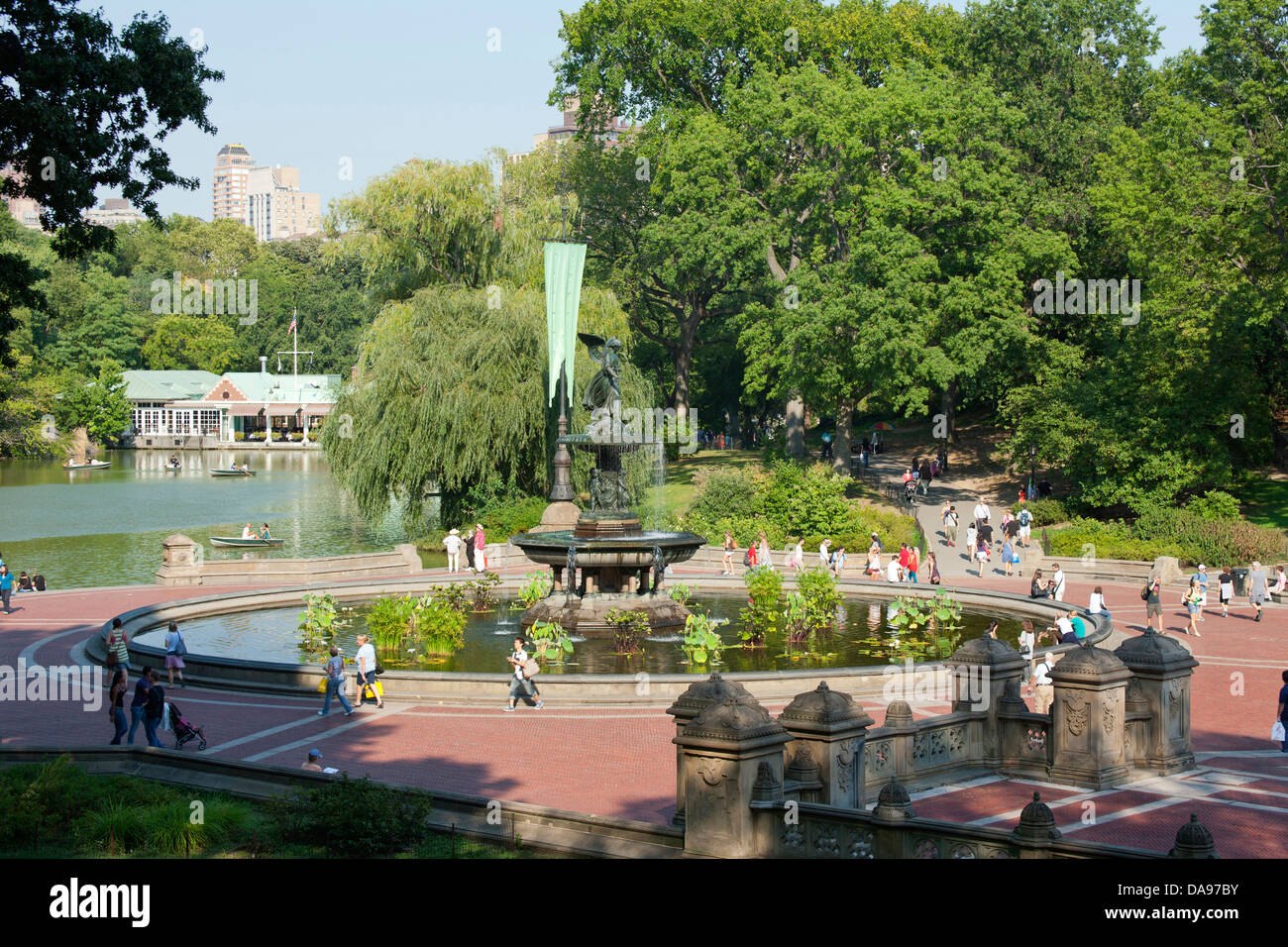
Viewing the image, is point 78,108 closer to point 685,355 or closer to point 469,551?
point 469,551

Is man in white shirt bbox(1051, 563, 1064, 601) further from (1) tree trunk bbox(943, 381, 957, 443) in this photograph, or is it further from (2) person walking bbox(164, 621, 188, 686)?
(1) tree trunk bbox(943, 381, 957, 443)

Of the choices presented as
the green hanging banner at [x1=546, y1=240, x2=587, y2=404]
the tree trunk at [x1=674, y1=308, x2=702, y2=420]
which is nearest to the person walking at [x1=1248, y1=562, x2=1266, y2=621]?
the green hanging banner at [x1=546, y1=240, x2=587, y2=404]

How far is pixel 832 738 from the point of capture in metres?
13.2

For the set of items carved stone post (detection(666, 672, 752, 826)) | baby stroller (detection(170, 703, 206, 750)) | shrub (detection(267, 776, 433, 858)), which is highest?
carved stone post (detection(666, 672, 752, 826))

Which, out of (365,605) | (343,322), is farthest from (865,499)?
(343,322)

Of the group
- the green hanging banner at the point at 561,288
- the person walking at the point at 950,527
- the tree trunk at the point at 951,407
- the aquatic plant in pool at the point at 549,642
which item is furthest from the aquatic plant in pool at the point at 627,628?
the tree trunk at the point at 951,407

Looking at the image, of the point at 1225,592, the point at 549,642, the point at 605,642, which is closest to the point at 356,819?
the point at 549,642

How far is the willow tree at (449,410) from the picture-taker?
4194cm

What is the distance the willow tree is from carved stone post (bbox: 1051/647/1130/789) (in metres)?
28.1

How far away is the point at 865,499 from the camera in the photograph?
50656 mm

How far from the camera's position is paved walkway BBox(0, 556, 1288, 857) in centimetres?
1392

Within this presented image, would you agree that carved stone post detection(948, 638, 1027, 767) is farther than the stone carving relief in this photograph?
Yes
